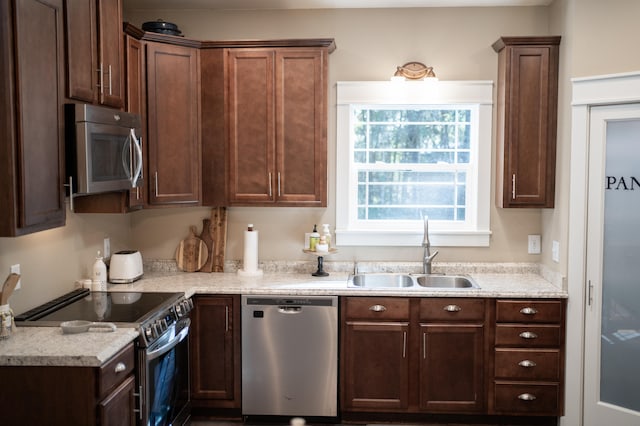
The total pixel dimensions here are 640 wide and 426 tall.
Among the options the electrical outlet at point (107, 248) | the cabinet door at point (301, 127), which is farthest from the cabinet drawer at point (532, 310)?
the electrical outlet at point (107, 248)

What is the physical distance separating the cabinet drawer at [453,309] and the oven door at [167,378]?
1.42 meters

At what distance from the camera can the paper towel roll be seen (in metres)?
4.19

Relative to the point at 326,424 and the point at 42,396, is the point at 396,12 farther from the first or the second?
the point at 42,396

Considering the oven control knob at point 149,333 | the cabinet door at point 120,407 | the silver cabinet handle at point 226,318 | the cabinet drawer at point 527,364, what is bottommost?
the cabinet drawer at point 527,364

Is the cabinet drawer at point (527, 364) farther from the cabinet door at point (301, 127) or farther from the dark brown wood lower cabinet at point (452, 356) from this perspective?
the cabinet door at point (301, 127)

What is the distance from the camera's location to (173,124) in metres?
3.97

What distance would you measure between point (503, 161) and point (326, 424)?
2.00 m

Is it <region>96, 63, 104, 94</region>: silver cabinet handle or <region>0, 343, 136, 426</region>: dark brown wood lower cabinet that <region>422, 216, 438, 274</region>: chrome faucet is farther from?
<region>0, 343, 136, 426</region>: dark brown wood lower cabinet

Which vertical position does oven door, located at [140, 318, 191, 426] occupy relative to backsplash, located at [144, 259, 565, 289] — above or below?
below

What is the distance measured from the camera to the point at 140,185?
3.62 m

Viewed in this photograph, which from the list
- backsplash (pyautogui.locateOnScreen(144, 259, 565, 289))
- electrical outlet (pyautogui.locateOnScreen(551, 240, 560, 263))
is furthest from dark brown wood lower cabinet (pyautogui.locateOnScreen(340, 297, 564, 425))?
backsplash (pyautogui.locateOnScreen(144, 259, 565, 289))

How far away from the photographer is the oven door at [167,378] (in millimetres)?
2984

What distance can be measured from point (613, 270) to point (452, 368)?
1085 millimetres

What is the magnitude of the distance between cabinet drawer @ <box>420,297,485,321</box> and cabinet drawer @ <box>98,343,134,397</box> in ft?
5.75
